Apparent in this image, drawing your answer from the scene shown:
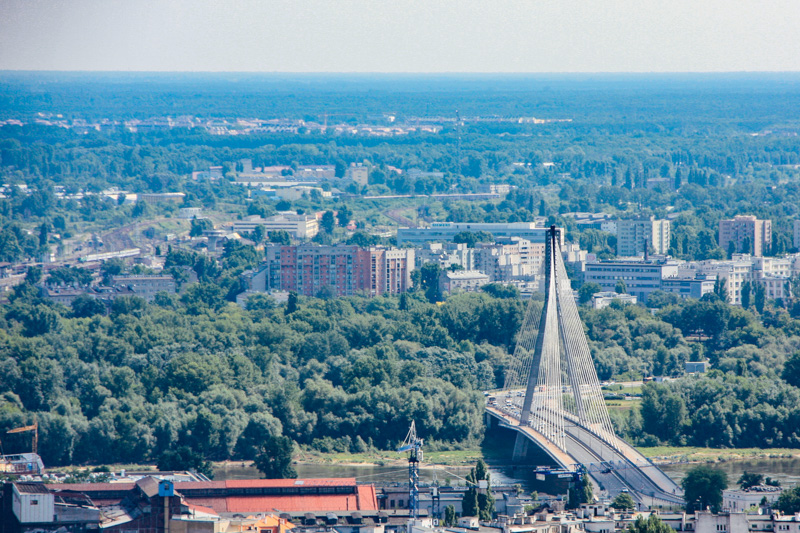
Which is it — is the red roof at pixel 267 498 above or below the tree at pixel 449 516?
below

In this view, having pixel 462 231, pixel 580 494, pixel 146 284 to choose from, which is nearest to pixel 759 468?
pixel 580 494

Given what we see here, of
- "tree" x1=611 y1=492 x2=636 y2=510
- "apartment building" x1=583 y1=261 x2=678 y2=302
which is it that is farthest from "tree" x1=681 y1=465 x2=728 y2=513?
"apartment building" x1=583 y1=261 x2=678 y2=302

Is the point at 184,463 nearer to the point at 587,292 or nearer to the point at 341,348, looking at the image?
the point at 341,348

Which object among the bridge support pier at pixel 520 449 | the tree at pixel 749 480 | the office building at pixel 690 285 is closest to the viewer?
the tree at pixel 749 480

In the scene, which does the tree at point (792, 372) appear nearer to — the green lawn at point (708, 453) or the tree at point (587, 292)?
the green lawn at point (708, 453)

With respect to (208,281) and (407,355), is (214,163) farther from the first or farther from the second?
(407,355)

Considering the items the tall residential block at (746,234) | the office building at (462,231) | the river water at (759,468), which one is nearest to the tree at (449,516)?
the river water at (759,468)

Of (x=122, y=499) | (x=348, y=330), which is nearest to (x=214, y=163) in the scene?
(x=348, y=330)

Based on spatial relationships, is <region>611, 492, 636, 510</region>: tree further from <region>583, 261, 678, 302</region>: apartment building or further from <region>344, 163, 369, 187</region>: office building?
<region>344, 163, 369, 187</region>: office building
